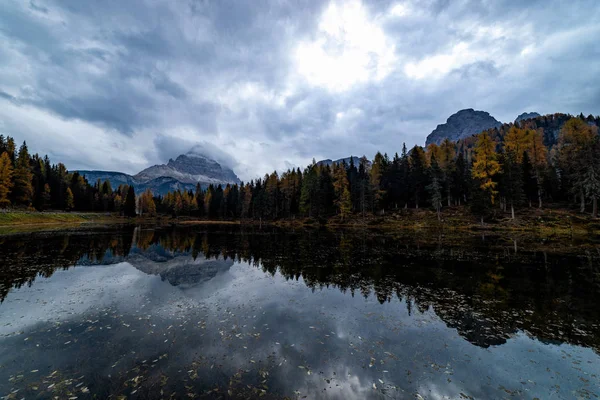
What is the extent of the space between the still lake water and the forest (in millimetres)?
44757

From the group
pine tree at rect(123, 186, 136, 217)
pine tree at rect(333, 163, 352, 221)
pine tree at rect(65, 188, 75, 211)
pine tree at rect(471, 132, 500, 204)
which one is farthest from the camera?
pine tree at rect(123, 186, 136, 217)

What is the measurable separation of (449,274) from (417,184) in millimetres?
67383

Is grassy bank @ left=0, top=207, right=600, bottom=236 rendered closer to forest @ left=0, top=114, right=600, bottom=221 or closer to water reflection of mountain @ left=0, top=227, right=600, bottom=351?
forest @ left=0, top=114, right=600, bottom=221

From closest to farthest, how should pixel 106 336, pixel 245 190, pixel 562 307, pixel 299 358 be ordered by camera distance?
pixel 299 358 → pixel 106 336 → pixel 562 307 → pixel 245 190

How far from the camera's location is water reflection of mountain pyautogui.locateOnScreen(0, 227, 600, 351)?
14422 millimetres

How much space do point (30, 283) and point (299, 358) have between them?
76.5 feet

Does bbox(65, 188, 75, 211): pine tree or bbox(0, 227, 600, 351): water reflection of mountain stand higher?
bbox(65, 188, 75, 211): pine tree

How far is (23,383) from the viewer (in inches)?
351

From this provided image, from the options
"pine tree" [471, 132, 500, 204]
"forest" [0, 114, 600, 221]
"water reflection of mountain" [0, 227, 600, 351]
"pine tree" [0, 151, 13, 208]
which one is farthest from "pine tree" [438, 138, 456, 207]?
"pine tree" [0, 151, 13, 208]

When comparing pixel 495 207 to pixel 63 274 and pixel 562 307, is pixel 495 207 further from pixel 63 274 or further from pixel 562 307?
pixel 63 274

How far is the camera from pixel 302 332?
13.4 metres

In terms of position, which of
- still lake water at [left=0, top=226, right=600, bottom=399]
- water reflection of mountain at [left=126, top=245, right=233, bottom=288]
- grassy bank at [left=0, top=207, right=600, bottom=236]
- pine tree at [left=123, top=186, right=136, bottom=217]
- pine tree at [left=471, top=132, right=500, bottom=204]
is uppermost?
pine tree at [left=471, top=132, right=500, bottom=204]

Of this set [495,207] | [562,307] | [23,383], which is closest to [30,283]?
[23,383]

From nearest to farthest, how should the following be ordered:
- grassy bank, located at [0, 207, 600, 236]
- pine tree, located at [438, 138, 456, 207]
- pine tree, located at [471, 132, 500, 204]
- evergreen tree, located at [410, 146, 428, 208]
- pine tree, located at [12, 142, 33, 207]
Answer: grassy bank, located at [0, 207, 600, 236] < pine tree, located at [471, 132, 500, 204] < pine tree, located at [438, 138, 456, 207] < pine tree, located at [12, 142, 33, 207] < evergreen tree, located at [410, 146, 428, 208]
